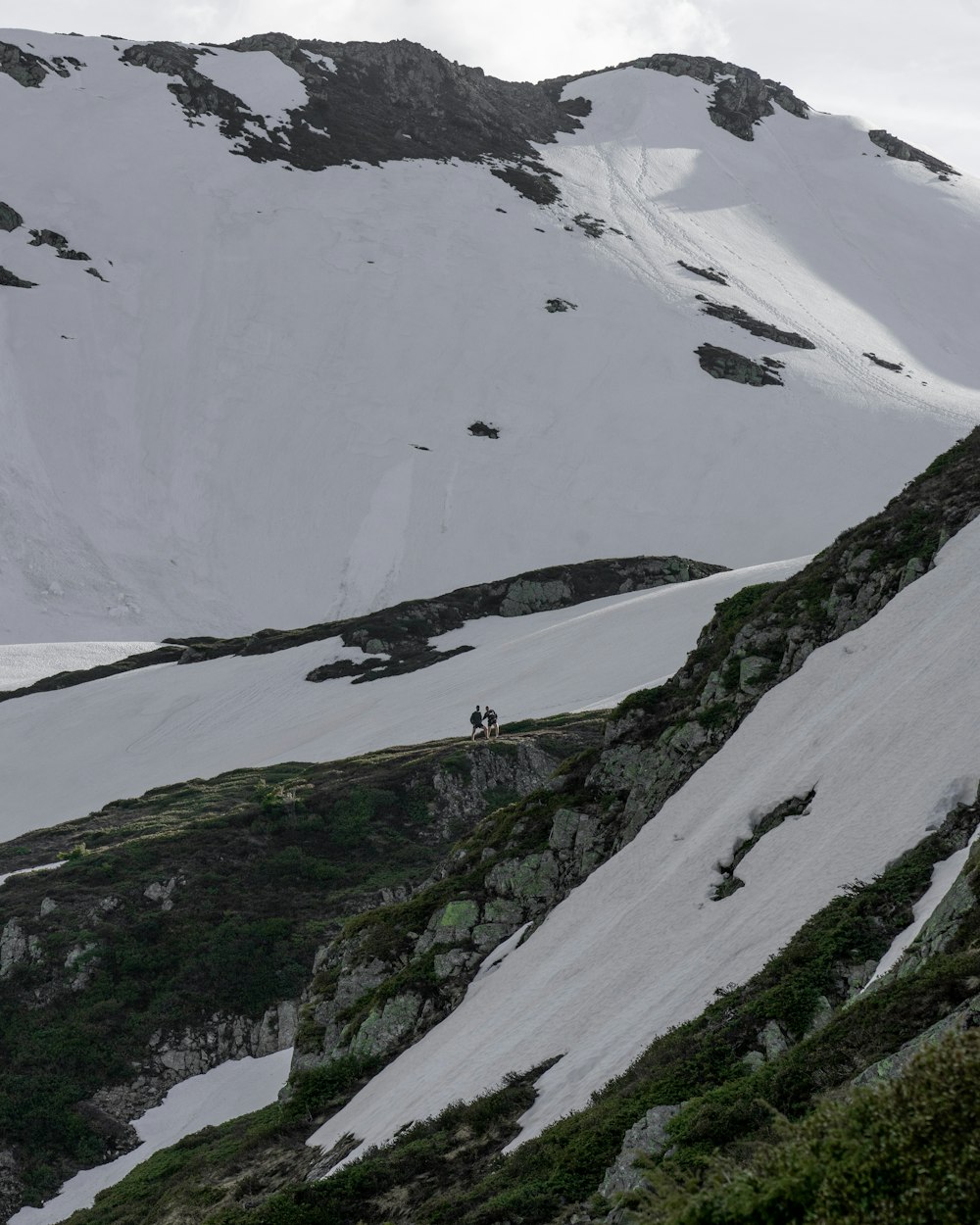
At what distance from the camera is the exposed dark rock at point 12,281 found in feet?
371

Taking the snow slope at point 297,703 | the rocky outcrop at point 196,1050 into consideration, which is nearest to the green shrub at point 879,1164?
the rocky outcrop at point 196,1050

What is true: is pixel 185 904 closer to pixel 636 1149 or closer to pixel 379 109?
pixel 636 1149

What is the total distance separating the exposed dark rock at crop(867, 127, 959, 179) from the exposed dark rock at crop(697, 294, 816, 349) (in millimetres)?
87977

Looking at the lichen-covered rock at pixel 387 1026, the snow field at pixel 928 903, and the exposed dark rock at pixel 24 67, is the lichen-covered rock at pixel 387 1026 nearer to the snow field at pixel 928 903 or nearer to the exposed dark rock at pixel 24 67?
the snow field at pixel 928 903

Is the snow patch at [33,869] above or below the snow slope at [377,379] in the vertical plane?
below

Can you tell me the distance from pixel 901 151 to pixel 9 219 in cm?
14908

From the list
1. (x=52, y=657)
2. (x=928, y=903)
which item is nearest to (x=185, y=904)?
(x=928, y=903)

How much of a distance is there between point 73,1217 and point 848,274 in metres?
153

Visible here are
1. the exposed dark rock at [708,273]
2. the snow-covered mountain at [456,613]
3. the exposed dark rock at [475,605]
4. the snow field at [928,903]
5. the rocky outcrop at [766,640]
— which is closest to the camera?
the snow field at [928,903]

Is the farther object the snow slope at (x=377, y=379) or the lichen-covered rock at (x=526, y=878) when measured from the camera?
the snow slope at (x=377, y=379)

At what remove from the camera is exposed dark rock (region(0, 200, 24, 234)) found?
11941cm

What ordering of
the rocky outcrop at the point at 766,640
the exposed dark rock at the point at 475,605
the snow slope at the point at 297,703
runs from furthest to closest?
the exposed dark rock at the point at 475,605
the snow slope at the point at 297,703
the rocky outcrop at the point at 766,640

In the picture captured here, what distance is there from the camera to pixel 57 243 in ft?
392

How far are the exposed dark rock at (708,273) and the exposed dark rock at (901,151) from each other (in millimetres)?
78501
